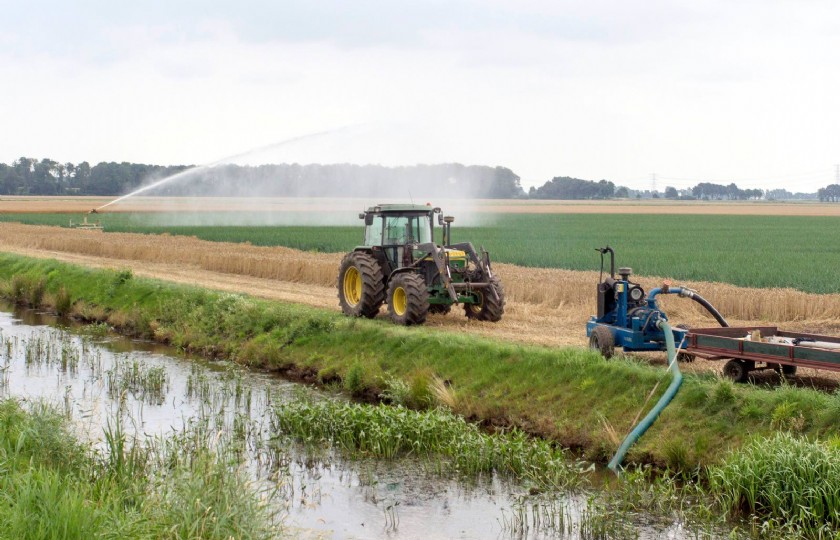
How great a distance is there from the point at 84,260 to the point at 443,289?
23.9m

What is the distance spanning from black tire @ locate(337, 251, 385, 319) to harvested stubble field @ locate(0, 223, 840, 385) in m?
1.31

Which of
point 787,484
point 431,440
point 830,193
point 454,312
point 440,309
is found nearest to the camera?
point 787,484

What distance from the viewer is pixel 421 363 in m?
17.7

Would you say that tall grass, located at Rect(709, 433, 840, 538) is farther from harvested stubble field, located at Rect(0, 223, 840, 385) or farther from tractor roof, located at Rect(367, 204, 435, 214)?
tractor roof, located at Rect(367, 204, 435, 214)

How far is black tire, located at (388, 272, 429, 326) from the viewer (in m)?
20.0

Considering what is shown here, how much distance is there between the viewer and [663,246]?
46781mm

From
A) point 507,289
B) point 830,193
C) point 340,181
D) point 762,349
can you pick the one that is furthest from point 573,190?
point 762,349

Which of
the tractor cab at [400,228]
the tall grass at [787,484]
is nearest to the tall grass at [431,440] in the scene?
the tall grass at [787,484]

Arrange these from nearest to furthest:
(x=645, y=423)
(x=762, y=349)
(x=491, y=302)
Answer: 1. (x=645, y=423)
2. (x=762, y=349)
3. (x=491, y=302)

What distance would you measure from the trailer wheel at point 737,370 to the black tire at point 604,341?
7.01 ft

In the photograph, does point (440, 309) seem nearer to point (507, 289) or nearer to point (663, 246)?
point (507, 289)

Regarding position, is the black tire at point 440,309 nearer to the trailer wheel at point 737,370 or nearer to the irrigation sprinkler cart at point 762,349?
the irrigation sprinkler cart at point 762,349

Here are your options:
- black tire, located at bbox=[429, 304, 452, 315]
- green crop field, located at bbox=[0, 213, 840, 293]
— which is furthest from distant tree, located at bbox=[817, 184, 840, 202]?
black tire, located at bbox=[429, 304, 452, 315]

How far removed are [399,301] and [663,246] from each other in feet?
94.0
